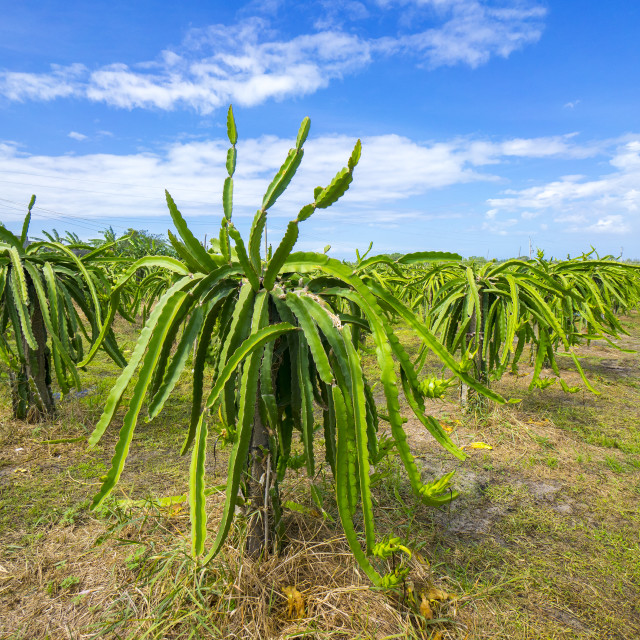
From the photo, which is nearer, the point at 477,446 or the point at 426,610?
the point at 426,610

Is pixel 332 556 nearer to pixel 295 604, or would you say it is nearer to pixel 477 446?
pixel 295 604

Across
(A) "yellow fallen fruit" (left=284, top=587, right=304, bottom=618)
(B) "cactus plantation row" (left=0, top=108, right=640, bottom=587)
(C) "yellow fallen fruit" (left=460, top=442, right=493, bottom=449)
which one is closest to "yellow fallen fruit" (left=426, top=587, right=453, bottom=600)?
(B) "cactus plantation row" (left=0, top=108, right=640, bottom=587)

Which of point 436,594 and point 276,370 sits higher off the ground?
point 276,370

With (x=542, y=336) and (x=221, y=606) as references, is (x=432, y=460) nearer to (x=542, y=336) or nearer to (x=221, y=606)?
(x=542, y=336)

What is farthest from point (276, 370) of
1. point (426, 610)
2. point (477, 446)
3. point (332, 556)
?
point (477, 446)

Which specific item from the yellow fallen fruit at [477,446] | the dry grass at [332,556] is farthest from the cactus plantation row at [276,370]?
the yellow fallen fruit at [477,446]

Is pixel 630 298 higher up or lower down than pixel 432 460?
higher up

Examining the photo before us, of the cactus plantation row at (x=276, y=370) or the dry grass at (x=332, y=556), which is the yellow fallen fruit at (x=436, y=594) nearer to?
the dry grass at (x=332, y=556)

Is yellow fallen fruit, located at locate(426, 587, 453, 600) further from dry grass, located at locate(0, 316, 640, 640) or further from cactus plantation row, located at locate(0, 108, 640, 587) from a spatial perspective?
cactus plantation row, located at locate(0, 108, 640, 587)

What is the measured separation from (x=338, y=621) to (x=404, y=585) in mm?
298

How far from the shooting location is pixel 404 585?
1735 mm

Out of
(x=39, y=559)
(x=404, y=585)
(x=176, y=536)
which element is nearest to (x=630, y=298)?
(x=404, y=585)

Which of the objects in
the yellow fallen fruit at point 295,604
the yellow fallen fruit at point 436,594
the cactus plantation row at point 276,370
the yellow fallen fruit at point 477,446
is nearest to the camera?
the cactus plantation row at point 276,370

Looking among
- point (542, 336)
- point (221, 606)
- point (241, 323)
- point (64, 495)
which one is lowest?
point (64, 495)
